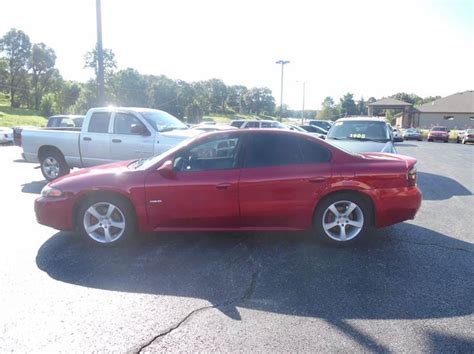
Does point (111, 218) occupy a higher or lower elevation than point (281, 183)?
lower

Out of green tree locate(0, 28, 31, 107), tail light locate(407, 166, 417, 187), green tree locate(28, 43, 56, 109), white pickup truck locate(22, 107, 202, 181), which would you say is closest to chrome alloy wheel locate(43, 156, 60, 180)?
white pickup truck locate(22, 107, 202, 181)

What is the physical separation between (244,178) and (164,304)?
1.72 meters

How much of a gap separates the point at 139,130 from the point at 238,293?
17.2ft

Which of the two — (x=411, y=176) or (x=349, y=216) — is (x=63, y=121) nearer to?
(x=349, y=216)

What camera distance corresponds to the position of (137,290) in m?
3.22

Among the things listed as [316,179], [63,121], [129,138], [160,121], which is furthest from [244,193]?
[63,121]

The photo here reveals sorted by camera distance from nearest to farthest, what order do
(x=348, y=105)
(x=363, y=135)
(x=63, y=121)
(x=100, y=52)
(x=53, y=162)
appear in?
(x=53, y=162) < (x=363, y=135) < (x=100, y=52) < (x=63, y=121) < (x=348, y=105)

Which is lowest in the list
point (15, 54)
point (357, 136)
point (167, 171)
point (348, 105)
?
point (167, 171)

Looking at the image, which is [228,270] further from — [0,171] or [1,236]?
[0,171]

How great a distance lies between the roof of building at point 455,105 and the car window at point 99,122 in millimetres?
59607

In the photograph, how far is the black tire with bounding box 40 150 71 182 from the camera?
8.39 meters

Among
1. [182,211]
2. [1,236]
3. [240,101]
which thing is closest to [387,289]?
[182,211]

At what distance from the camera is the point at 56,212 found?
4176mm

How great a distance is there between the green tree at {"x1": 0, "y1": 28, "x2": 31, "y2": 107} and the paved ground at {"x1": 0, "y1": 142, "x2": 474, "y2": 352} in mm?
75720
